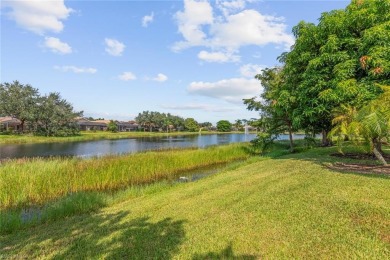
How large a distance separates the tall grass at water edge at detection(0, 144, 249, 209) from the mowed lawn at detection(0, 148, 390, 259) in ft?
15.0

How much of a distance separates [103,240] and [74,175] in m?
8.98

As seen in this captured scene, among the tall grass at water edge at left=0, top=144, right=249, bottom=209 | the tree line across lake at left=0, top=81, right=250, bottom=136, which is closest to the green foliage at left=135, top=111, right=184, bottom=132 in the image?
the tree line across lake at left=0, top=81, right=250, bottom=136

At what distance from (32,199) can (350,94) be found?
14.2 meters

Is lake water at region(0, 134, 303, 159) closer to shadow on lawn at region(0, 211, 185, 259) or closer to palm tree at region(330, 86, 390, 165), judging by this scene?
shadow on lawn at region(0, 211, 185, 259)

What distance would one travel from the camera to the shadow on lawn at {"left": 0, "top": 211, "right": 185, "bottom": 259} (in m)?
5.06

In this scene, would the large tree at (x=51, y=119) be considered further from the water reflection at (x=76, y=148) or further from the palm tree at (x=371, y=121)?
the palm tree at (x=371, y=121)

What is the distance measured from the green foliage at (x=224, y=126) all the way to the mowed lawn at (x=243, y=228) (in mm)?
147199

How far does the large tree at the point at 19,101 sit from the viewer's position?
58.0 meters

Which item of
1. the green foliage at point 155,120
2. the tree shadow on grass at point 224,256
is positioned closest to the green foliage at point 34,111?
the green foliage at point 155,120

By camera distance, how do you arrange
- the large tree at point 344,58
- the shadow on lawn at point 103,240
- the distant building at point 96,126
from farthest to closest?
the distant building at point 96,126 → the large tree at point 344,58 → the shadow on lawn at point 103,240

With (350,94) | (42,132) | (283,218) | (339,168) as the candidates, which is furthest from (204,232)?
(42,132)

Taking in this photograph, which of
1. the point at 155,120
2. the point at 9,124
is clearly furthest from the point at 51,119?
the point at 155,120

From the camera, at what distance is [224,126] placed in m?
155

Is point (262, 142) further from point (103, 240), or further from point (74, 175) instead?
point (103, 240)
